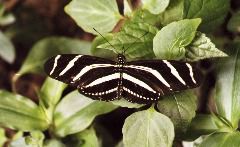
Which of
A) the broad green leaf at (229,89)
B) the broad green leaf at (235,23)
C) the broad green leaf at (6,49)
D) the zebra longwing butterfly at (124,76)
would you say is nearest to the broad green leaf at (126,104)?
the zebra longwing butterfly at (124,76)

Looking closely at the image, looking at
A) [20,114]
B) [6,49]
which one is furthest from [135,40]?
[6,49]

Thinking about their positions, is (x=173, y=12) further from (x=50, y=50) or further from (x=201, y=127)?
(x=50, y=50)

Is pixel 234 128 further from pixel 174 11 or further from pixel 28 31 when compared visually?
pixel 28 31

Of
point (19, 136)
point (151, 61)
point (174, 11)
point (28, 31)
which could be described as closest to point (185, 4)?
point (174, 11)

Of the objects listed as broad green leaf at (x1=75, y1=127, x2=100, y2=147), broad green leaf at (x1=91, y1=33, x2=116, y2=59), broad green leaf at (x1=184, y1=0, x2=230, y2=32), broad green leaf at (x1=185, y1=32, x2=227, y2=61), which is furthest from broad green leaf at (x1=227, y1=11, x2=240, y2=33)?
broad green leaf at (x1=75, y1=127, x2=100, y2=147)

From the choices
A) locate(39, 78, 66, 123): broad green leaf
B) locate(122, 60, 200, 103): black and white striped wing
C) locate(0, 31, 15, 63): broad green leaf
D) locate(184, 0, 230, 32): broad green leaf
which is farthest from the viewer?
locate(0, 31, 15, 63): broad green leaf

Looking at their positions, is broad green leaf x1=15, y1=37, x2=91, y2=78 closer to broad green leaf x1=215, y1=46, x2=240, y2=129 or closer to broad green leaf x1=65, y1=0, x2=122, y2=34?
broad green leaf x1=65, y1=0, x2=122, y2=34
